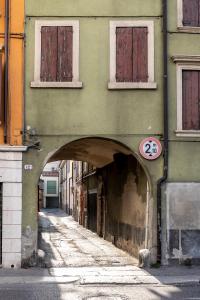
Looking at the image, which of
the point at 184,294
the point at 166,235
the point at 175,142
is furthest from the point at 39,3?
the point at 184,294

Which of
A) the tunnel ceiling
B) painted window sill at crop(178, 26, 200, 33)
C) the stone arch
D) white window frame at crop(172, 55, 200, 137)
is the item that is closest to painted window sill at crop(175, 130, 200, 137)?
white window frame at crop(172, 55, 200, 137)

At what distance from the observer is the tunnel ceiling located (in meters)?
17.3

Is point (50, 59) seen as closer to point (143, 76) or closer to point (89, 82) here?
point (89, 82)

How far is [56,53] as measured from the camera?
16172mm

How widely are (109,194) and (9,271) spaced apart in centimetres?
1003

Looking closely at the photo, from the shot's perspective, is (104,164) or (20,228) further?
(104,164)

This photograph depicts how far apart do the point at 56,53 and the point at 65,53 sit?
249 mm

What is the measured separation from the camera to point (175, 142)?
16.1 metres

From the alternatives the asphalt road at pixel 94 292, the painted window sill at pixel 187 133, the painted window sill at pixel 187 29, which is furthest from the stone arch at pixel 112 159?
the painted window sill at pixel 187 29

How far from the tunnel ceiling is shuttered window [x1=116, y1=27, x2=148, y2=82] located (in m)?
1.93

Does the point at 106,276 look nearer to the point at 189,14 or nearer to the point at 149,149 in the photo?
the point at 149,149

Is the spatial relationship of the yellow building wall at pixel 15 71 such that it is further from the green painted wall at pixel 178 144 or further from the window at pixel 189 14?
the window at pixel 189 14

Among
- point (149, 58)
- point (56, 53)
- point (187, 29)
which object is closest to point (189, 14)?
point (187, 29)

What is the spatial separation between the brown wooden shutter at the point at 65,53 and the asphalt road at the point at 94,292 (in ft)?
19.6
